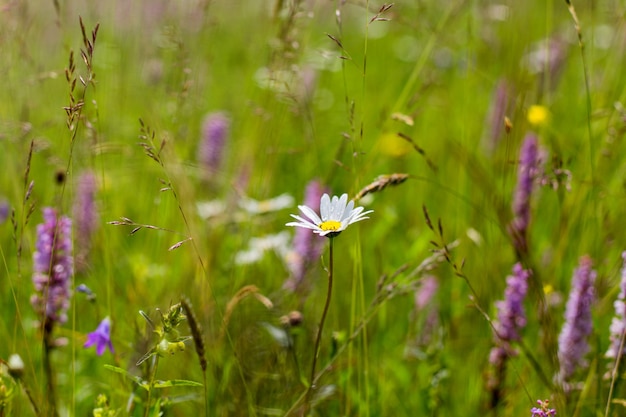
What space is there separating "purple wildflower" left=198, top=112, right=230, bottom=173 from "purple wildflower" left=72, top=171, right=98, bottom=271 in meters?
0.45

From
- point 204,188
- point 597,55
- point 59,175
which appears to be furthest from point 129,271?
point 597,55

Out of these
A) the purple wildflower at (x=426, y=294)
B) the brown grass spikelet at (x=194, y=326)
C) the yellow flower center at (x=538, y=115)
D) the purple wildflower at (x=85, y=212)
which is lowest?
the purple wildflower at (x=426, y=294)

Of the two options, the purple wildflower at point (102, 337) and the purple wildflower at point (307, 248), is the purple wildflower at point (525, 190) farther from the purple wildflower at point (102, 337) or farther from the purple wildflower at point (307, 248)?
the purple wildflower at point (102, 337)

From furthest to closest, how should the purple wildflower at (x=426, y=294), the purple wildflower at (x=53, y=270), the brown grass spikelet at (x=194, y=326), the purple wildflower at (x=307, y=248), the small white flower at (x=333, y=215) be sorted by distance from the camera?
1. the purple wildflower at (x=426, y=294)
2. the purple wildflower at (x=307, y=248)
3. the purple wildflower at (x=53, y=270)
4. the small white flower at (x=333, y=215)
5. the brown grass spikelet at (x=194, y=326)

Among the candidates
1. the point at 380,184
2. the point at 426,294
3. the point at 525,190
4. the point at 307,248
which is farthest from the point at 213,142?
the point at 380,184

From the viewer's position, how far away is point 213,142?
2.66 m

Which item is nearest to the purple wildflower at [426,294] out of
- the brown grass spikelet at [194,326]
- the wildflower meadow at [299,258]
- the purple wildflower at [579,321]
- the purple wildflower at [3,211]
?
the wildflower meadow at [299,258]

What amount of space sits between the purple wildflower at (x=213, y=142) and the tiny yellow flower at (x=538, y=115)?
105cm

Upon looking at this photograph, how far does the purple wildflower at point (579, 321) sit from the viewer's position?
1.54 metres

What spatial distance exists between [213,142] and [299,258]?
769 millimetres

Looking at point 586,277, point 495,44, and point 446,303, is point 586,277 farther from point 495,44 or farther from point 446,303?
point 495,44

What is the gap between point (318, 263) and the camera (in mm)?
2076

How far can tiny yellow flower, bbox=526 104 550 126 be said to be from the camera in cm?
262

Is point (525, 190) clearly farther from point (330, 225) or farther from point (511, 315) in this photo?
point (330, 225)
